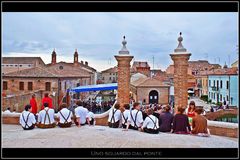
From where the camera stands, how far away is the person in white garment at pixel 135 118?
802 cm

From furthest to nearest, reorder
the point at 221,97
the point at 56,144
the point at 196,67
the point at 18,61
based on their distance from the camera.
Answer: the point at 196,67 < the point at 18,61 < the point at 221,97 < the point at 56,144

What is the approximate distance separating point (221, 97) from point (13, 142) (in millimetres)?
31811

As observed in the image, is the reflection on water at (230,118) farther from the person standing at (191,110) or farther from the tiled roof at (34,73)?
the tiled roof at (34,73)

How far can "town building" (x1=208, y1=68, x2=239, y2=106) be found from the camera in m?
31.4

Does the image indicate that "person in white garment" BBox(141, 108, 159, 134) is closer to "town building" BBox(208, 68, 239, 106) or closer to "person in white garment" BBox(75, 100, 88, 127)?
"person in white garment" BBox(75, 100, 88, 127)

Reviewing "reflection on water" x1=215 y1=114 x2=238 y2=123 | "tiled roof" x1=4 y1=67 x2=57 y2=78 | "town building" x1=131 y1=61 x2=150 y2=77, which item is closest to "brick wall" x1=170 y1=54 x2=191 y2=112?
"reflection on water" x1=215 y1=114 x2=238 y2=123

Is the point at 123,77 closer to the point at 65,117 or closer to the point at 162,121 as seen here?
the point at 65,117

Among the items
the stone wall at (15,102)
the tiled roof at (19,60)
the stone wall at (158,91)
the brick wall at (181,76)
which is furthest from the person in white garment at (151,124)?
the tiled roof at (19,60)

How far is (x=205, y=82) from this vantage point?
42219 millimetres

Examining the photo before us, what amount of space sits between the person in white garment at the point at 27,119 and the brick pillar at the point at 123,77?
452 centimetres

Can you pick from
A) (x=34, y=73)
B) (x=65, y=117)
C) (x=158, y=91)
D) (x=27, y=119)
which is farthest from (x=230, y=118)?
(x=34, y=73)
